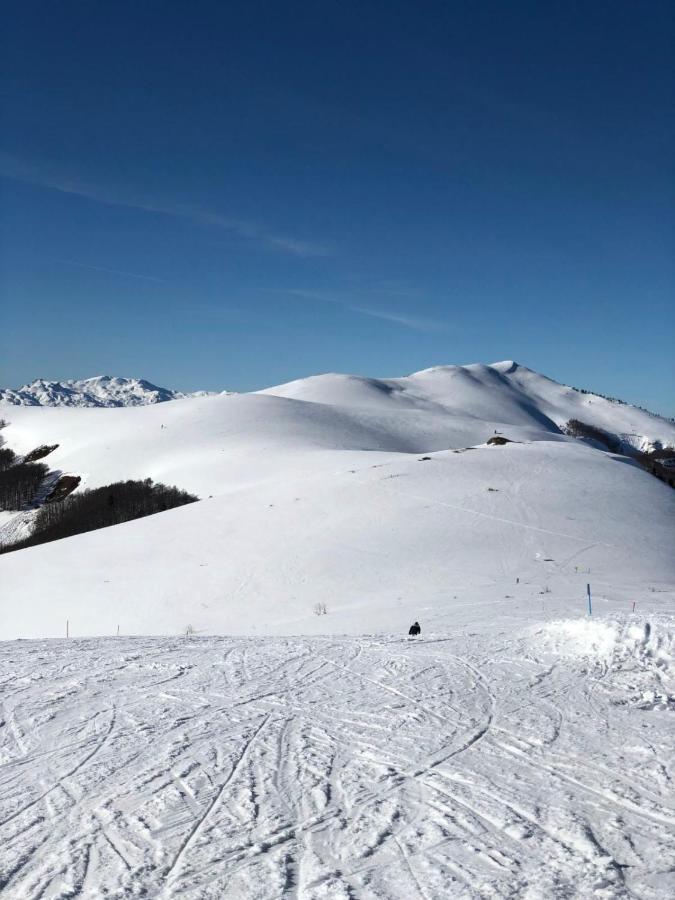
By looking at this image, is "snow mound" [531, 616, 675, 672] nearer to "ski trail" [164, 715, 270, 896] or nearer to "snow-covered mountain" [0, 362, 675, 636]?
"ski trail" [164, 715, 270, 896]

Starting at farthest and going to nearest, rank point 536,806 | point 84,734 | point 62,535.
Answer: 1. point 62,535
2. point 84,734
3. point 536,806

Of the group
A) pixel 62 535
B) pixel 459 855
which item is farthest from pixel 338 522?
pixel 62 535

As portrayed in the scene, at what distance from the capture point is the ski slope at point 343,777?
16.4 feet

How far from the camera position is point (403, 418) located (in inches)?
4427

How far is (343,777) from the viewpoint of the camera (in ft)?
22.3

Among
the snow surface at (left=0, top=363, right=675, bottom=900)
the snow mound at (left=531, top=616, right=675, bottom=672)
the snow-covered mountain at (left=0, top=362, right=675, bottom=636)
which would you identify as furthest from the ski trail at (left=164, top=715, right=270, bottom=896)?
the snow-covered mountain at (left=0, top=362, right=675, bottom=636)

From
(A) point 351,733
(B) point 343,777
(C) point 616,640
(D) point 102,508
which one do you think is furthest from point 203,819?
(D) point 102,508

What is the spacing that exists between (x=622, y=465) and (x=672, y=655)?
37.9 metres

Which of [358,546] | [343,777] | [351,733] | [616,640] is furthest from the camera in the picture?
[358,546]

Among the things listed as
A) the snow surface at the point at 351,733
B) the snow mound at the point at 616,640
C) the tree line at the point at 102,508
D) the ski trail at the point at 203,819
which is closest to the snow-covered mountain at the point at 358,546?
the snow surface at the point at 351,733

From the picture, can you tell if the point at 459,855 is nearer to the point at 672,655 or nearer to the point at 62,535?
the point at 672,655

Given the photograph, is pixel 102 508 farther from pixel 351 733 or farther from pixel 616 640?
pixel 351 733

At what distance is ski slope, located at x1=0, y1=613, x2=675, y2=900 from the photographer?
16.4 feet

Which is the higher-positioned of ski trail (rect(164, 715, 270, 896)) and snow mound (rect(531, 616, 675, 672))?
ski trail (rect(164, 715, 270, 896))
